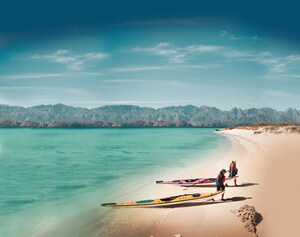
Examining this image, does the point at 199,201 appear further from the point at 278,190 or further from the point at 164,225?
the point at 278,190

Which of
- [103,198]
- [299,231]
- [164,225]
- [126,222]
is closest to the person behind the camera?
[299,231]

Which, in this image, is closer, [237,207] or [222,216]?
[222,216]

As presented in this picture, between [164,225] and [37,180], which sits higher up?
[164,225]

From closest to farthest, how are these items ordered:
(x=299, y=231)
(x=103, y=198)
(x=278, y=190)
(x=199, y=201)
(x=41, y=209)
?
(x=299, y=231)
(x=199, y=201)
(x=278, y=190)
(x=41, y=209)
(x=103, y=198)

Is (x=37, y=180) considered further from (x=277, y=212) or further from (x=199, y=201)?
(x=277, y=212)

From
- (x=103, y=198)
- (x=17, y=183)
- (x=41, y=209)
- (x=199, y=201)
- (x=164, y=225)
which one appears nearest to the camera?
(x=164, y=225)

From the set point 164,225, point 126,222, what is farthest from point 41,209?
point 164,225

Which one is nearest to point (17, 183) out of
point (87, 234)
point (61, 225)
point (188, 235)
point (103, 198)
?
point (103, 198)

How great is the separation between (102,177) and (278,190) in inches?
613

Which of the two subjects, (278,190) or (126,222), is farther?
(278,190)

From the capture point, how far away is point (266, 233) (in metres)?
8.31

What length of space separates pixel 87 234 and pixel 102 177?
1304 centimetres

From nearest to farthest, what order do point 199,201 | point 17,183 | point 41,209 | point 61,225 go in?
point 61,225 < point 199,201 < point 41,209 < point 17,183

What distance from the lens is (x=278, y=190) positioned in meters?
13.1
